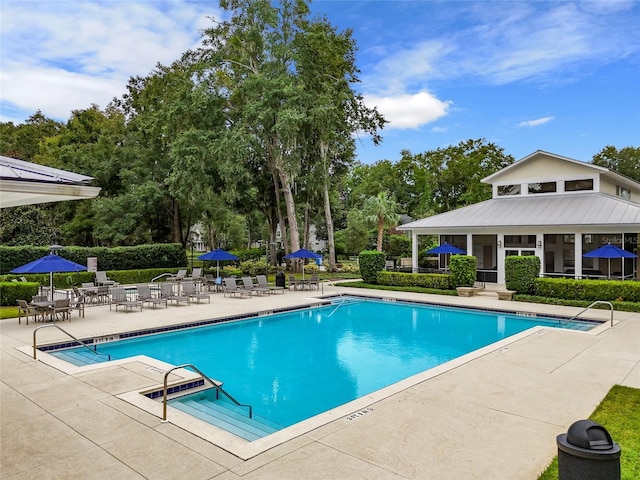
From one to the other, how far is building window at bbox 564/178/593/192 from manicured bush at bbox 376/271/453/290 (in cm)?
815

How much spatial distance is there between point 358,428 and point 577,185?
21624 millimetres

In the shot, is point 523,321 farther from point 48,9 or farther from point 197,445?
point 48,9

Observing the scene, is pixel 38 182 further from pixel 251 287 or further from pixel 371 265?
pixel 371 265

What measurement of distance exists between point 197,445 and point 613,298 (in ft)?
52.8

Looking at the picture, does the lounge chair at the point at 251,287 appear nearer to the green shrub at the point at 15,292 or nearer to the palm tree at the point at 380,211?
the green shrub at the point at 15,292

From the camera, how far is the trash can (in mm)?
3301

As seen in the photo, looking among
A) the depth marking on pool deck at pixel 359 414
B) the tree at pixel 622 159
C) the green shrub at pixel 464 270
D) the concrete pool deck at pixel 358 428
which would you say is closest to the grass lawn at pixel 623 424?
the concrete pool deck at pixel 358 428

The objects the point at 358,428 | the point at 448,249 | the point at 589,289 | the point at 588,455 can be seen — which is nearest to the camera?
the point at 588,455

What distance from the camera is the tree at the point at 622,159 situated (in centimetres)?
4638

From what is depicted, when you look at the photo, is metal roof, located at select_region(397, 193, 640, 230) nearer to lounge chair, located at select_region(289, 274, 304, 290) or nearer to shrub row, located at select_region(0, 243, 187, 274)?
lounge chair, located at select_region(289, 274, 304, 290)

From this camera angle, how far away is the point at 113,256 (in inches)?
961

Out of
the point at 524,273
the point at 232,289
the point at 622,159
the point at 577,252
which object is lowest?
the point at 232,289

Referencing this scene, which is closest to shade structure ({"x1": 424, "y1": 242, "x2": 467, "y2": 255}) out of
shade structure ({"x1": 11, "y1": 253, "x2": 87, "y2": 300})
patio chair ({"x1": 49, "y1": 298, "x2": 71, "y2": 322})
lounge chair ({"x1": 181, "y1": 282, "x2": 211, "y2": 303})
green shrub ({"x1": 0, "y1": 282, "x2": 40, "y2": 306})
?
lounge chair ({"x1": 181, "y1": 282, "x2": 211, "y2": 303})

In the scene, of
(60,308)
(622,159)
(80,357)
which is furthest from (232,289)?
(622,159)
